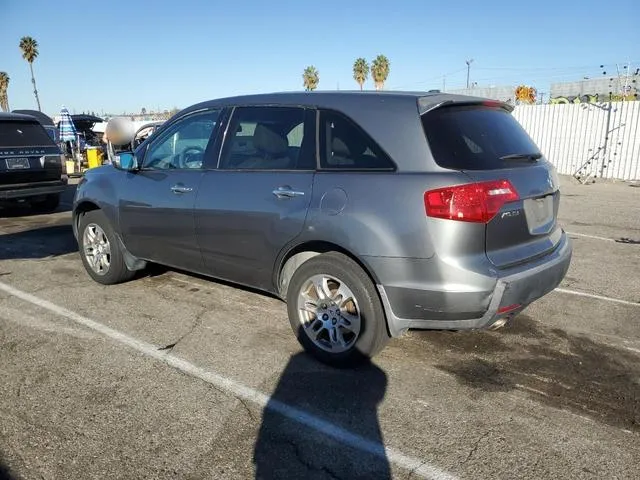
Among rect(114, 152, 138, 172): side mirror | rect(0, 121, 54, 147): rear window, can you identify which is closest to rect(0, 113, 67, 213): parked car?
rect(0, 121, 54, 147): rear window

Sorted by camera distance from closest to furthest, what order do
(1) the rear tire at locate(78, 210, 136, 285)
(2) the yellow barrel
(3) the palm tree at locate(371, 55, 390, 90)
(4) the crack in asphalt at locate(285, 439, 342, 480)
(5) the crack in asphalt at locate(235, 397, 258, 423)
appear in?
(4) the crack in asphalt at locate(285, 439, 342, 480)
(5) the crack in asphalt at locate(235, 397, 258, 423)
(1) the rear tire at locate(78, 210, 136, 285)
(2) the yellow barrel
(3) the palm tree at locate(371, 55, 390, 90)

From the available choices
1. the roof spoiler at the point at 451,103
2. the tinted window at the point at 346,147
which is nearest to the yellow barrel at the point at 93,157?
the tinted window at the point at 346,147

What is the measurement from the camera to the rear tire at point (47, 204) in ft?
33.5

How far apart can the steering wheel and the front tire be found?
1397mm

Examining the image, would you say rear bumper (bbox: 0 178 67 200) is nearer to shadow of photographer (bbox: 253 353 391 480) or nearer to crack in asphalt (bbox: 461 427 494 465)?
shadow of photographer (bbox: 253 353 391 480)

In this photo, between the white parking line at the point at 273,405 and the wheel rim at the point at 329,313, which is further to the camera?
the wheel rim at the point at 329,313

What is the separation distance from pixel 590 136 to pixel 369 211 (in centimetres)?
1499

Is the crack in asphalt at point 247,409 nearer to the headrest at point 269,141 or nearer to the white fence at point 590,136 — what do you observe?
the headrest at point 269,141

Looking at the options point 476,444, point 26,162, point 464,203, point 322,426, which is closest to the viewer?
point 476,444

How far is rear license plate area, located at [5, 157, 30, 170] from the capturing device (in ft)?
28.7

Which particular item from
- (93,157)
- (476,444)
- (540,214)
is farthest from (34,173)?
(93,157)

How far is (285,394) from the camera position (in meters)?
3.24

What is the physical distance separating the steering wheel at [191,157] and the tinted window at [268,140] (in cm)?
29

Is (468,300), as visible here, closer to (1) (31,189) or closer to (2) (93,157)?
(1) (31,189)
